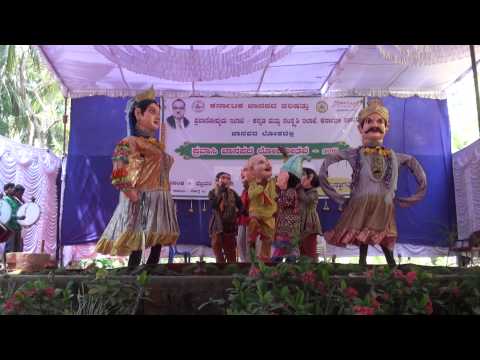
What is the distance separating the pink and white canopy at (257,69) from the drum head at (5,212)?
78.6 inches

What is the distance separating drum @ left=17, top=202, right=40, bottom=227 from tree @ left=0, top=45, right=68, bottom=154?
22.8ft

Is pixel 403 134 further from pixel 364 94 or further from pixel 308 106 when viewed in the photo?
pixel 308 106

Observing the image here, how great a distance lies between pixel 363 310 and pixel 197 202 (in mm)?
4749

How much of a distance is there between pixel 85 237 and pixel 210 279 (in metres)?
3.94

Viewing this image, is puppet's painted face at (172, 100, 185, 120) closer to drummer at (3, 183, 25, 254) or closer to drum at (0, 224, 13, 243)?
drummer at (3, 183, 25, 254)

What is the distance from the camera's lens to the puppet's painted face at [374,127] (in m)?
5.61

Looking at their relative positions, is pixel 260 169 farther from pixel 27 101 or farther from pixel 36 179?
pixel 27 101

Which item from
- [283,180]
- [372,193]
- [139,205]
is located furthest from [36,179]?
[372,193]

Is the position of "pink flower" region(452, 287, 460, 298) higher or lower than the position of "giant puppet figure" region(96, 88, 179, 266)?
lower

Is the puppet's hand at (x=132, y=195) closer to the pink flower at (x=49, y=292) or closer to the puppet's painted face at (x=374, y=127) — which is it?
the pink flower at (x=49, y=292)

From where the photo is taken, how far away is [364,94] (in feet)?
25.1

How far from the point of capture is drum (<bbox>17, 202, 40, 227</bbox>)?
5.88 metres

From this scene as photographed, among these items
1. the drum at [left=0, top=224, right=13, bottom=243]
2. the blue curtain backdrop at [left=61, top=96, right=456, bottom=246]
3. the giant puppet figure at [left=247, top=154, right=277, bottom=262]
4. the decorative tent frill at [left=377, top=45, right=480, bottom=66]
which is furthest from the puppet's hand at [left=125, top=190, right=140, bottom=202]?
the decorative tent frill at [left=377, top=45, right=480, bottom=66]
